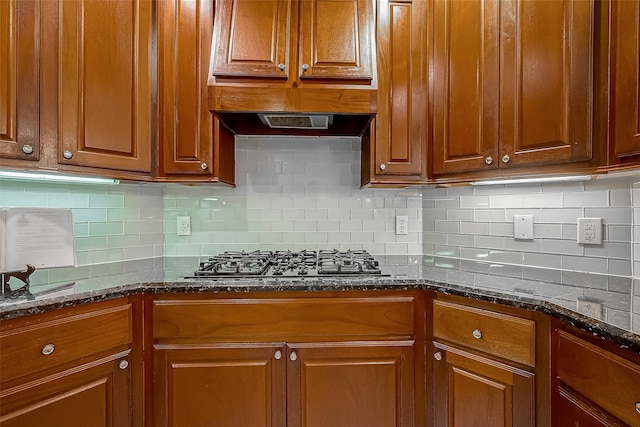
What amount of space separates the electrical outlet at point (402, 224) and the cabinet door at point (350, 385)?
0.77m

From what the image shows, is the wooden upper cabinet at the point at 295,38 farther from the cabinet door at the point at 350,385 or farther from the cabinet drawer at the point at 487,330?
the cabinet door at the point at 350,385

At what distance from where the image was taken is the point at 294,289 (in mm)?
1336

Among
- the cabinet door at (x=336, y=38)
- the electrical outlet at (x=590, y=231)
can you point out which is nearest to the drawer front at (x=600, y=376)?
the electrical outlet at (x=590, y=231)

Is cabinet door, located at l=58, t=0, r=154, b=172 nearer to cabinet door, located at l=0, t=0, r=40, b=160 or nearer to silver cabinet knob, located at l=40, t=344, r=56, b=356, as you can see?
cabinet door, located at l=0, t=0, r=40, b=160

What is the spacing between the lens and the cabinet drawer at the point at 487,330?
3.69 feet

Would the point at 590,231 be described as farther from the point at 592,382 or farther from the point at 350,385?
the point at 350,385

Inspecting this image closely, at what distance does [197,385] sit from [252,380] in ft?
0.71

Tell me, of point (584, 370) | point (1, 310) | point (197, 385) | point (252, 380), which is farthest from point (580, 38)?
point (1, 310)

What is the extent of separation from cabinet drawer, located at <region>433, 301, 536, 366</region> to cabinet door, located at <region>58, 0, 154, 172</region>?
145cm

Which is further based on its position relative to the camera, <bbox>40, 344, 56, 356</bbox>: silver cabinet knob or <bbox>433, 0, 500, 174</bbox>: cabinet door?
<bbox>433, 0, 500, 174</bbox>: cabinet door

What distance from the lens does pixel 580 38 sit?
116cm

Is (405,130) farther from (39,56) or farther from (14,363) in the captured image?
(14,363)

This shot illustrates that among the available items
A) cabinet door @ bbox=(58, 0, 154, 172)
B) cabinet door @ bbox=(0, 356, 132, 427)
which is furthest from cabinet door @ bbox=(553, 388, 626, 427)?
cabinet door @ bbox=(58, 0, 154, 172)

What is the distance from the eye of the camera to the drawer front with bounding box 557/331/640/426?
799 mm
